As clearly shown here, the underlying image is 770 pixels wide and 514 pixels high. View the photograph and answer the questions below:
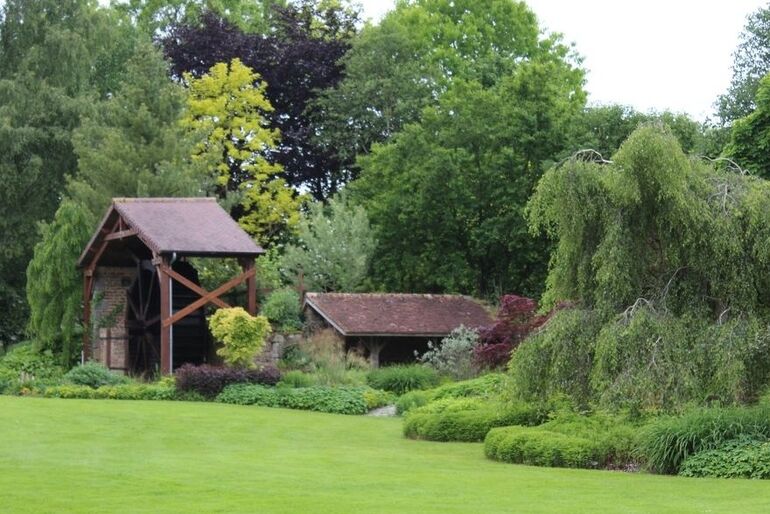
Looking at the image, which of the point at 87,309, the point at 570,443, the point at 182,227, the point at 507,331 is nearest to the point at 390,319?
the point at 507,331

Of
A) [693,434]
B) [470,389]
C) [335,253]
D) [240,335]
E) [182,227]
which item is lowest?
[470,389]

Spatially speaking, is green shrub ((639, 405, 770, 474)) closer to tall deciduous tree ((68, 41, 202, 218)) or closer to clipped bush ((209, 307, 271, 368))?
clipped bush ((209, 307, 271, 368))

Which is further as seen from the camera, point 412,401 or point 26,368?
point 26,368

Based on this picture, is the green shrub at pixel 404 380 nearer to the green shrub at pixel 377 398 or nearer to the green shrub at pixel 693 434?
the green shrub at pixel 377 398

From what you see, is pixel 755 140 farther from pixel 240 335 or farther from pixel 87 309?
pixel 87 309

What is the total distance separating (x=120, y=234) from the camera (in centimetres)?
3109

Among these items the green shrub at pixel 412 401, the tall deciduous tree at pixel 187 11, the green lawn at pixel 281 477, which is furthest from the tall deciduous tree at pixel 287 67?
the green lawn at pixel 281 477

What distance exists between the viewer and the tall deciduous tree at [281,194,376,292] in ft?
125

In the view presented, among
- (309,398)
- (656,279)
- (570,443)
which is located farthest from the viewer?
(309,398)

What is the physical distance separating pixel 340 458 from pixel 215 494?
4198mm

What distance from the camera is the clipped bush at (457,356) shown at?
28.7 metres

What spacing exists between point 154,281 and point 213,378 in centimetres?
813

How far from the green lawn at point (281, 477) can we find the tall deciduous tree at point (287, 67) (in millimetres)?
28062

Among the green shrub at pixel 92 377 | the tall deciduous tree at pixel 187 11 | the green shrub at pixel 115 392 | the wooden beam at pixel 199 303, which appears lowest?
the green shrub at pixel 115 392
